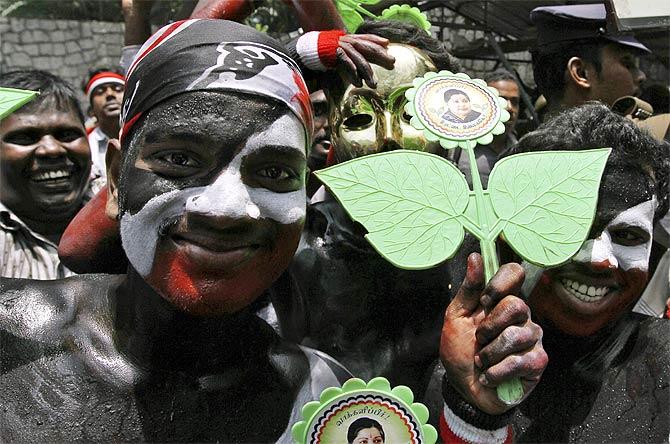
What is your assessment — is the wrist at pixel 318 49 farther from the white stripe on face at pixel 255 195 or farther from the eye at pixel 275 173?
the eye at pixel 275 173

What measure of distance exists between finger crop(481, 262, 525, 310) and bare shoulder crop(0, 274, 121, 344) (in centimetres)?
100

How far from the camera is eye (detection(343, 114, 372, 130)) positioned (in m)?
2.30

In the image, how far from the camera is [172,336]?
77.5 inches

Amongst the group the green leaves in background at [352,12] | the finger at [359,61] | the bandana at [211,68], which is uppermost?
the bandana at [211,68]

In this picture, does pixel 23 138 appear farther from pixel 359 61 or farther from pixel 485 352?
pixel 485 352

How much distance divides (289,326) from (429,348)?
0.42 metres

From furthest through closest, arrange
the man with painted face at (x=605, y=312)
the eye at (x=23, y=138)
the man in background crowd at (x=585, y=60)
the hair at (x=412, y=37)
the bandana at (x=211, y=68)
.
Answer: the man in background crowd at (x=585, y=60)
the eye at (x=23, y=138)
the hair at (x=412, y=37)
the man with painted face at (x=605, y=312)
the bandana at (x=211, y=68)

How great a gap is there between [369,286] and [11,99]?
108 cm

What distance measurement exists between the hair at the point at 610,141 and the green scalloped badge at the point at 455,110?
0.92ft

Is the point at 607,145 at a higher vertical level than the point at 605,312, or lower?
higher

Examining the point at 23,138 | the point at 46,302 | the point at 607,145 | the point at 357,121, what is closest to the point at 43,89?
the point at 23,138

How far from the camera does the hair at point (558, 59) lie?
3.36 metres

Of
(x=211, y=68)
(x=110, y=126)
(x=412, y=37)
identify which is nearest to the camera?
(x=211, y=68)

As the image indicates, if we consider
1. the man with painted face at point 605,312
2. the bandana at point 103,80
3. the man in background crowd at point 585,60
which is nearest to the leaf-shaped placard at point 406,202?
the man with painted face at point 605,312
